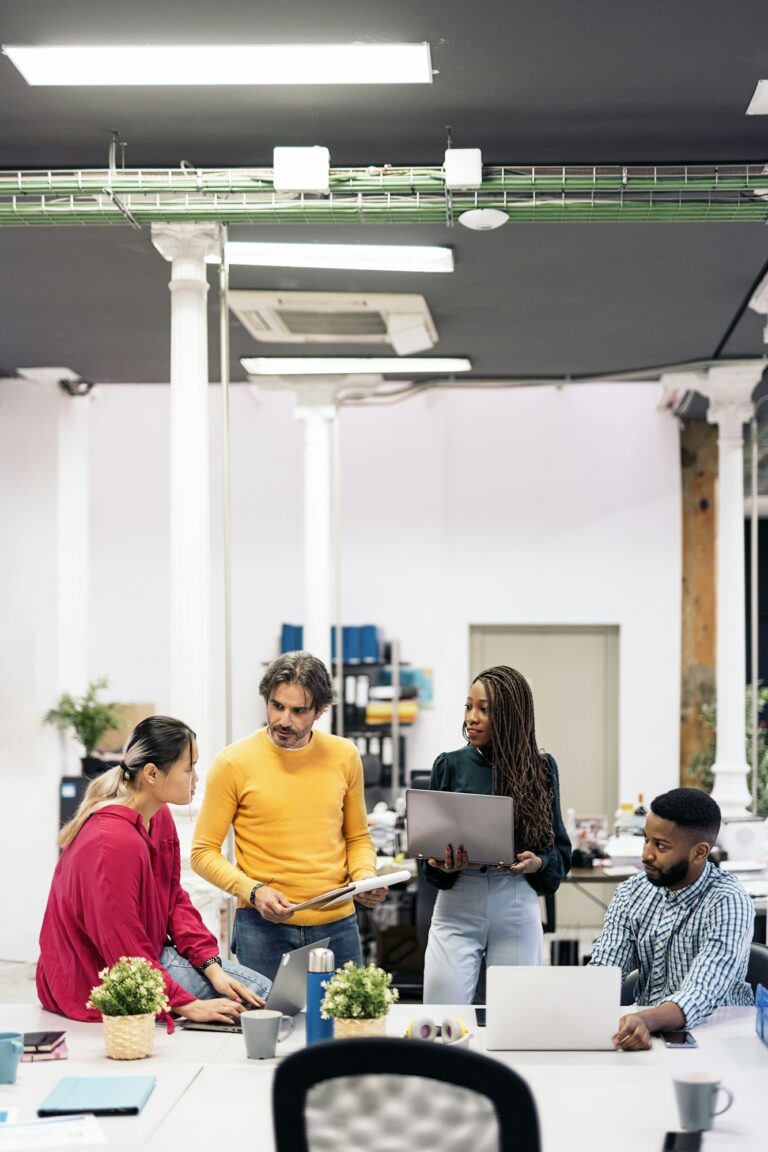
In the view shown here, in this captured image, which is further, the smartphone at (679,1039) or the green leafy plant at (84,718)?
the green leafy plant at (84,718)

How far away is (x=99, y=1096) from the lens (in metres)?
2.50

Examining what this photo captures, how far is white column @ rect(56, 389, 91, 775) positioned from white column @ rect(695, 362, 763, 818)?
423 cm

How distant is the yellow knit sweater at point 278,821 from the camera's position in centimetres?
356

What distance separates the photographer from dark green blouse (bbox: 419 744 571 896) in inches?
146

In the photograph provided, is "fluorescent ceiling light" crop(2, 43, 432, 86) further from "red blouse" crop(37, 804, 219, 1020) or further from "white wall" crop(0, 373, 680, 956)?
"white wall" crop(0, 373, 680, 956)

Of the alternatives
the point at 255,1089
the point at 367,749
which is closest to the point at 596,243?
the point at 255,1089

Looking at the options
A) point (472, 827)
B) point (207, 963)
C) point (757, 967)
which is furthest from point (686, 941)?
point (207, 963)

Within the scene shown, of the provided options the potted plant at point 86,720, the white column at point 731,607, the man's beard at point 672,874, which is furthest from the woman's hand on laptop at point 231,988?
the white column at point 731,607

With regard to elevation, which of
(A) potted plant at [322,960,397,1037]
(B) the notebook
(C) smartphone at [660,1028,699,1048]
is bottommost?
(C) smartphone at [660,1028,699,1048]

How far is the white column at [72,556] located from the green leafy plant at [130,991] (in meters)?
5.81

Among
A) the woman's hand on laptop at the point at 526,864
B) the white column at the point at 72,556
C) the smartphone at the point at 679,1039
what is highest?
the white column at the point at 72,556

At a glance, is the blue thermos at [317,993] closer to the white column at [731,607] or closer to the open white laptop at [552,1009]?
the open white laptop at [552,1009]

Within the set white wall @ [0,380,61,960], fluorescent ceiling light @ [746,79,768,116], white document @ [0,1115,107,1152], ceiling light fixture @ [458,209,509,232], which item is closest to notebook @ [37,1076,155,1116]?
white document @ [0,1115,107,1152]

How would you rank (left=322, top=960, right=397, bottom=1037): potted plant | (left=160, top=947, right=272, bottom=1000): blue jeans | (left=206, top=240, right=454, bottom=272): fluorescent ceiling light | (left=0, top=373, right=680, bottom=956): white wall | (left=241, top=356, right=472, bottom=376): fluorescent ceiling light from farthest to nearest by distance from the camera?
(left=0, top=373, right=680, bottom=956): white wall → (left=241, top=356, right=472, bottom=376): fluorescent ceiling light → (left=206, top=240, right=454, bottom=272): fluorescent ceiling light → (left=160, top=947, right=272, bottom=1000): blue jeans → (left=322, top=960, right=397, bottom=1037): potted plant
